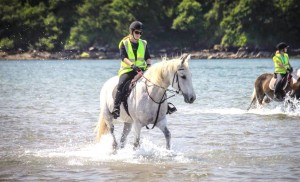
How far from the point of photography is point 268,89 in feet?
76.5

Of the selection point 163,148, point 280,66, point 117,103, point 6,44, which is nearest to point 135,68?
point 117,103

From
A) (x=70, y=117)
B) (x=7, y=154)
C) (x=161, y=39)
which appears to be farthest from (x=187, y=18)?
(x=7, y=154)

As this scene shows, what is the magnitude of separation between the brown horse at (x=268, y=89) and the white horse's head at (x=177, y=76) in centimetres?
1053

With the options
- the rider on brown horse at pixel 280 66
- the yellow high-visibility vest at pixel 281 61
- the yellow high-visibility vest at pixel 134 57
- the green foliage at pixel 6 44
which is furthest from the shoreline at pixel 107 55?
the yellow high-visibility vest at pixel 134 57

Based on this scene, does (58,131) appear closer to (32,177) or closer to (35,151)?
(35,151)

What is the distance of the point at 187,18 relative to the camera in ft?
396

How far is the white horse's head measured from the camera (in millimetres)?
12531

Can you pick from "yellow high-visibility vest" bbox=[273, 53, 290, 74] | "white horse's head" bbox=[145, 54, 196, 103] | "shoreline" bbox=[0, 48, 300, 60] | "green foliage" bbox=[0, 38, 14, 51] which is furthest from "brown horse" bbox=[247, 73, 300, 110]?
"green foliage" bbox=[0, 38, 14, 51]

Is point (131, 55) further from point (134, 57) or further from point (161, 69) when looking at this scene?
point (161, 69)

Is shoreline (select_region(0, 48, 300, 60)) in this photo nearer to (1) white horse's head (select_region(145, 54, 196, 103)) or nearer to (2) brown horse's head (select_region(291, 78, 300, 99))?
(2) brown horse's head (select_region(291, 78, 300, 99))

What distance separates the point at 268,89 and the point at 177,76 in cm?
1118

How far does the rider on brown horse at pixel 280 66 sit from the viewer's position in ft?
73.4

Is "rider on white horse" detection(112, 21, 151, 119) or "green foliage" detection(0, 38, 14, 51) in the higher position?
"rider on white horse" detection(112, 21, 151, 119)

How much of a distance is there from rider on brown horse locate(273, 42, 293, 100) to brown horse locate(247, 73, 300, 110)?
195 millimetres
